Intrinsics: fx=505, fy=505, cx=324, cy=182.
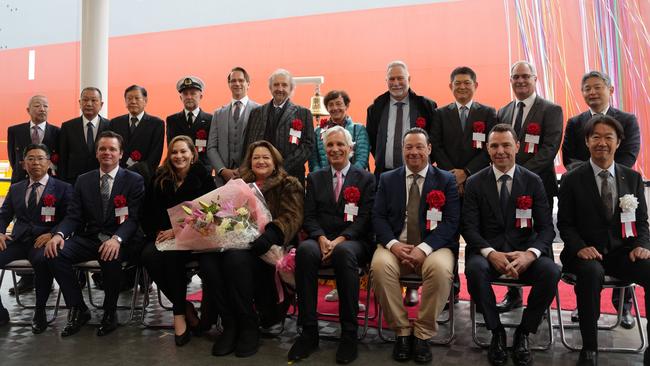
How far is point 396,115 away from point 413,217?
3.21 feet

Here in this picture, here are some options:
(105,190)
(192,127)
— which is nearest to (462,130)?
(192,127)

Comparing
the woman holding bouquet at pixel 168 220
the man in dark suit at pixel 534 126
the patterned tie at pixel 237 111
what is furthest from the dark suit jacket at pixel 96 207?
the man in dark suit at pixel 534 126

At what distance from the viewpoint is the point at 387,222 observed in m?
3.19

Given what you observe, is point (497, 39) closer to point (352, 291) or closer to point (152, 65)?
point (352, 291)

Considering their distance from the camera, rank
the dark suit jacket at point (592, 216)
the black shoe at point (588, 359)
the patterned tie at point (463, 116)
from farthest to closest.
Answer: the patterned tie at point (463, 116) < the dark suit jacket at point (592, 216) < the black shoe at point (588, 359)

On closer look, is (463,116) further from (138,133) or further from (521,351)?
(138,133)

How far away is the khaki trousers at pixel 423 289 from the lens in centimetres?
281

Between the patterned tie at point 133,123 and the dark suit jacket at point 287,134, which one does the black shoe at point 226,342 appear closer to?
the dark suit jacket at point 287,134

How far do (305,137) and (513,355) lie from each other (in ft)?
6.96

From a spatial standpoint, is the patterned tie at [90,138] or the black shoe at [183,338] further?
the patterned tie at [90,138]

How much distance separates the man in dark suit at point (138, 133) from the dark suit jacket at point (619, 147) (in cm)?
317

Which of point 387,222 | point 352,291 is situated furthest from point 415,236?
point 352,291

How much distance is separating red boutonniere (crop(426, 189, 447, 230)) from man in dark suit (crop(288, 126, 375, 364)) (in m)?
0.42

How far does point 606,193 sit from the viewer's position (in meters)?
2.91
